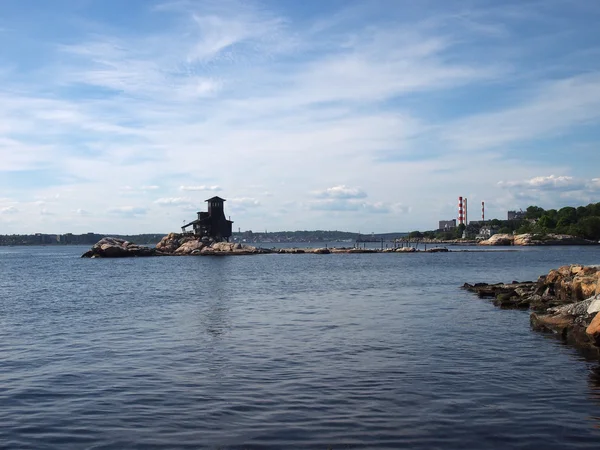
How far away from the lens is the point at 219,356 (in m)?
19.6

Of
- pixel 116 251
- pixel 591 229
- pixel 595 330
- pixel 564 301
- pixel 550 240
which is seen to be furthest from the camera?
pixel 591 229

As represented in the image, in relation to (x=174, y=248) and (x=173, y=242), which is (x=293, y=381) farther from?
(x=173, y=242)

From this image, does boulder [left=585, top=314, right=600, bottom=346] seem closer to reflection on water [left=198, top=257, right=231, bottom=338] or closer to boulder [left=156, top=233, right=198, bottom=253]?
reflection on water [left=198, top=257, right=231, bottom=338]

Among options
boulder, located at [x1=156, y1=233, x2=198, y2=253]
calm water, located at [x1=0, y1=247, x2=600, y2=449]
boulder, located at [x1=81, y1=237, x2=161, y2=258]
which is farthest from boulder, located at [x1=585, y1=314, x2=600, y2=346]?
boulder, located at [x1=81, y1=237, x2=161, y2=258]

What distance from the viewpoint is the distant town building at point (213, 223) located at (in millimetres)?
114750

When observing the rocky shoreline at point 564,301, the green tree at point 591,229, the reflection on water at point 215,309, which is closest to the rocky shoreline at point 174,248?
the reflection on water at point 215,309

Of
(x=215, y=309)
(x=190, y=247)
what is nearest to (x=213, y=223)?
(x=190, y=247)

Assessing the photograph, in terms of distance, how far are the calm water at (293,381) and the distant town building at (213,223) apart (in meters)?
83.3

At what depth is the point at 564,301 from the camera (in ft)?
99.1

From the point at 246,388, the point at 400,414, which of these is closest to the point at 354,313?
the point at 246,388

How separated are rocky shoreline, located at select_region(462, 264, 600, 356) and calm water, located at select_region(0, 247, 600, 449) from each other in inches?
34.7

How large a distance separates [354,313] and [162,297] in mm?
16802

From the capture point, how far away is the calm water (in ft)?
38.2

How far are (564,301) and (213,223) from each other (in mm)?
92626
